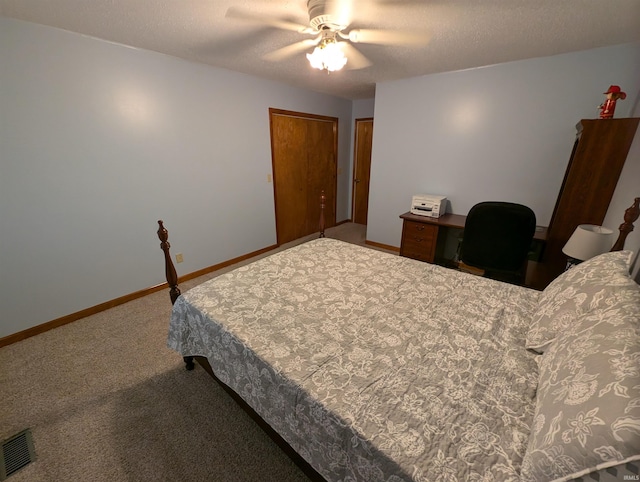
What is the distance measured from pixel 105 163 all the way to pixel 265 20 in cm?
181

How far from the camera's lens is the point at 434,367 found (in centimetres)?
A: 108

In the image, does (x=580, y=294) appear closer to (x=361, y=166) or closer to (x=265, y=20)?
(x=265, y=20)

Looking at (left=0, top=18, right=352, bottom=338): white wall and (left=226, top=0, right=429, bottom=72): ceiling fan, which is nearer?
(left=226, top=0, right=429, bottom=72): ceiling fan

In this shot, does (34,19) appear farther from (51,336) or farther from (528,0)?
(528,0)

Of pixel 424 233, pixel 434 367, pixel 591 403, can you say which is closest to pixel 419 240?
pixel 424 233

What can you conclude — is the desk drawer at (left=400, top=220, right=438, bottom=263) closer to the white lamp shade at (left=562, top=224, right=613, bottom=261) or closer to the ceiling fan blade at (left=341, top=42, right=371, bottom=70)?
the white lamp shade at (left=562, top=224, right=613, bottom=261)

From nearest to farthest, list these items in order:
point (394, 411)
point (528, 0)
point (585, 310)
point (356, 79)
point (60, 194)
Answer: point (394, 411)
point (585, 310)
point (528, 0)
point (60, 194)
point (356, 79)

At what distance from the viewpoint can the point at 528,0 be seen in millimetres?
1468

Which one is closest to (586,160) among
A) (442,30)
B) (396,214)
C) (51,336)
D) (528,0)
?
(528,0)

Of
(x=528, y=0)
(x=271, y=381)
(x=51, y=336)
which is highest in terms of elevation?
(x=528, y=0)

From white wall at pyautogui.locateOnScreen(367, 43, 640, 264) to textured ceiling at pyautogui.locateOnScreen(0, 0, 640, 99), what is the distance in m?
0.21

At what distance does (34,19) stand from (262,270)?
2.30 metres

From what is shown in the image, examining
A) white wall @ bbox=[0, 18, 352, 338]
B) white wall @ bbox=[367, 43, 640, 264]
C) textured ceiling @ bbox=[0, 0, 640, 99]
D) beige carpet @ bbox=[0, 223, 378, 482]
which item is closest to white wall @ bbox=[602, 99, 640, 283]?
white wall @ bbox=[367, 43, 640, 264]

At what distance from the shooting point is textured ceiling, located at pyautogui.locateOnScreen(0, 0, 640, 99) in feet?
5.04
